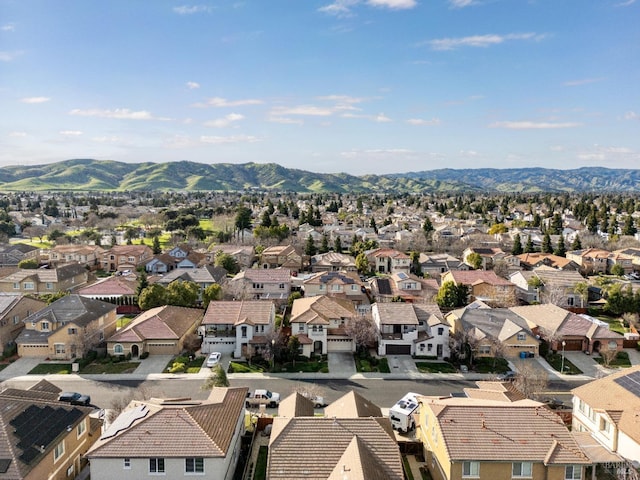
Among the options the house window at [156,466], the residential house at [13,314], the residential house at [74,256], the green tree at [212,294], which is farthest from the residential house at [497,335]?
the residential house at [74,256]

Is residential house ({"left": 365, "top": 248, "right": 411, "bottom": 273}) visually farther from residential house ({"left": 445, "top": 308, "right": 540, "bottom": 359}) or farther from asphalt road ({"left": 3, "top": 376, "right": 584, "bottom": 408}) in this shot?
asphalt road ({"left": 3, "top": 376, "right": 584, "bottom": 408})

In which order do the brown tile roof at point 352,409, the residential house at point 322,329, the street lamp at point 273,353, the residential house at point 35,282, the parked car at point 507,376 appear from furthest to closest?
the residential house at point 35,282, the residential house at point 322,329, the street lamp at point 273,353, the parked car at point 507,376, the brown tile roof at point 352,409

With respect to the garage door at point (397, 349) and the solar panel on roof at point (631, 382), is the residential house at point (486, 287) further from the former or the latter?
the solar panel on roof at point (631, 382)

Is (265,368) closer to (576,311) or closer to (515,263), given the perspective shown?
(576,311)

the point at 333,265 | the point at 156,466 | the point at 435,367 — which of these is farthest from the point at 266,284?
the point at 156,466

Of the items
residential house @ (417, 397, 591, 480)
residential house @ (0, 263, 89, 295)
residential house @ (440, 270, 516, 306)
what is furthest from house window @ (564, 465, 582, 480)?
residential house @ (0, 263, 89, 295)

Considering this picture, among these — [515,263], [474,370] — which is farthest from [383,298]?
[515,263]
